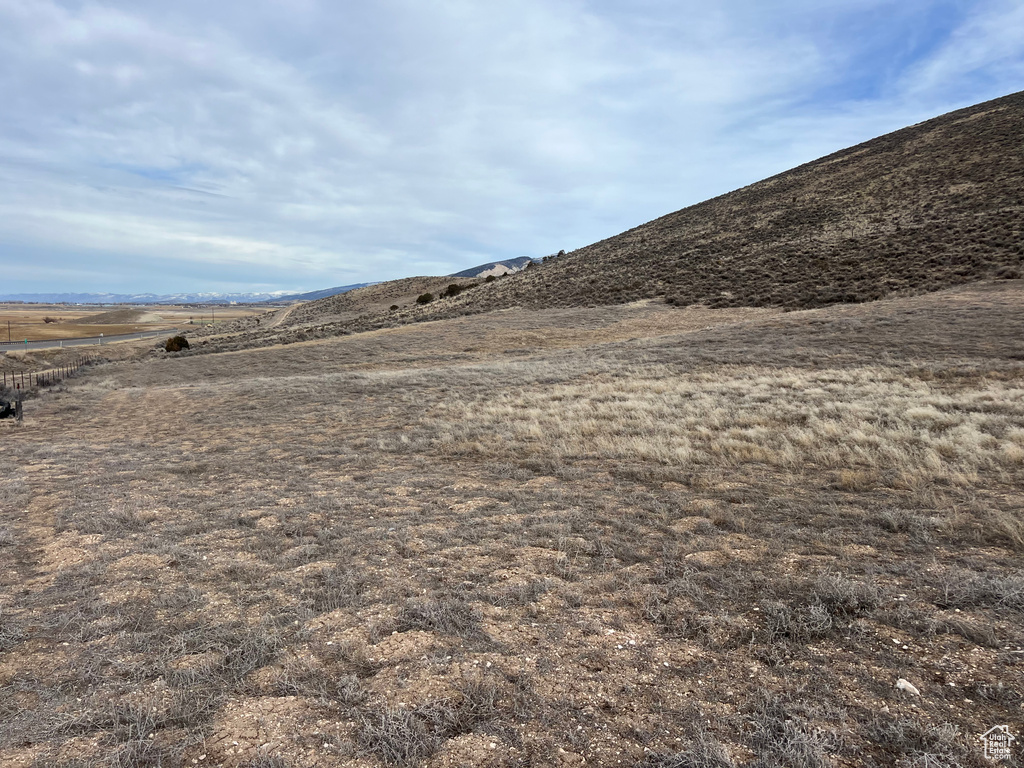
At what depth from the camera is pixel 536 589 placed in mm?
4312

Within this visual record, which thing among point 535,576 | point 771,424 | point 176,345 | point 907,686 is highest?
point 771,424

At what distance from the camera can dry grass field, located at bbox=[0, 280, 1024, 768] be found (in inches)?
106

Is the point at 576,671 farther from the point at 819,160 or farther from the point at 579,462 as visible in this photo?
the point at 819,160

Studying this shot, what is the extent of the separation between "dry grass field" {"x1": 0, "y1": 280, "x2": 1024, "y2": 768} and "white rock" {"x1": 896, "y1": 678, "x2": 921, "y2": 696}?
0.02m

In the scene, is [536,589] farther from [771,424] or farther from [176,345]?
[176,345]

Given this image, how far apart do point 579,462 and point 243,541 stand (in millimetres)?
5085

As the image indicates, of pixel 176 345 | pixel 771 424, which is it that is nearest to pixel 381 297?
pixel 176 345

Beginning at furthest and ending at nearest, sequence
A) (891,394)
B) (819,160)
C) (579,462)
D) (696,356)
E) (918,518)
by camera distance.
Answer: (819,160) < (696,356) < (891,394) < (579,462) < (918,518)

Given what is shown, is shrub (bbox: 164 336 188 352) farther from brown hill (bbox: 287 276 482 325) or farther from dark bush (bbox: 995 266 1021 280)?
dark bush (bbox: 995 266 1021 280)

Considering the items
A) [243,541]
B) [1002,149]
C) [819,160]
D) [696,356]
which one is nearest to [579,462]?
[243,541]

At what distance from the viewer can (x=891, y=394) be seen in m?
10.9

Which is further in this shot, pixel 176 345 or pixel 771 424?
pixel 176 345

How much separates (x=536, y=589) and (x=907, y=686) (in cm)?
253

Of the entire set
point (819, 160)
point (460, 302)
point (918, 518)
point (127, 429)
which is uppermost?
point (819, 160)
